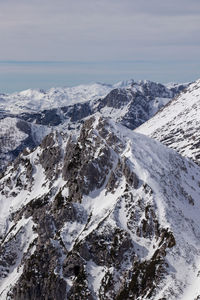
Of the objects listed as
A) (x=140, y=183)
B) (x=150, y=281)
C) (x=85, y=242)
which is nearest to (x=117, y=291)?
(x=150, y=281)

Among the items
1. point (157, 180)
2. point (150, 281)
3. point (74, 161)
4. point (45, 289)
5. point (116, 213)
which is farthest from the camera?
point (74, 161)

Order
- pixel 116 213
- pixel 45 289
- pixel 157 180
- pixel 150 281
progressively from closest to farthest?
1. pixel 150 281
2. pixel 45 289
3. pixel 116 213
4. pixel 157 180

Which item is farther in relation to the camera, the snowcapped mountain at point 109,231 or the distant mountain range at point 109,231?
the snowcapped mountain at point 109,231

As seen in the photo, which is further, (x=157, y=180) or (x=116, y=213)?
(x=157, y=180)

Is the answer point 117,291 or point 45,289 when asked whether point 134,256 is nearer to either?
point 117,291

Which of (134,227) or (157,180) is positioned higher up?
(157,180)

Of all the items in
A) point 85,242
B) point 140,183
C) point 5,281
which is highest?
point 140,183

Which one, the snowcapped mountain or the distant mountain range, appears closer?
the distant mountain range
